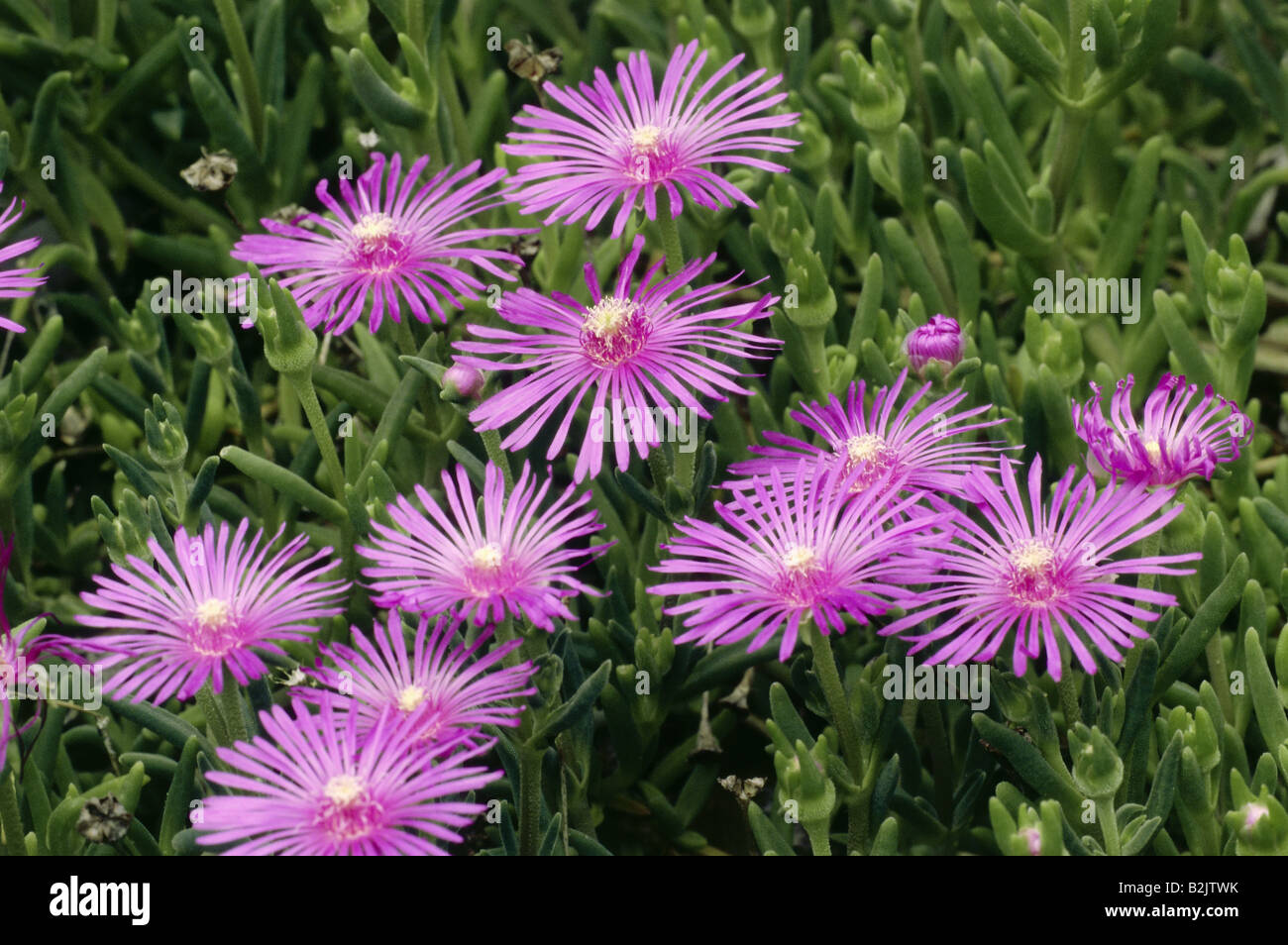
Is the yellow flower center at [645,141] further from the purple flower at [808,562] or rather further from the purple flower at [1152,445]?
the purple flower at [1152,445]

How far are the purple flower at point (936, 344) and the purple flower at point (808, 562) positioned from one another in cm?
23

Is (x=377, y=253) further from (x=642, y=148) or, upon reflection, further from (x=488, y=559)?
(x=488, y=559)

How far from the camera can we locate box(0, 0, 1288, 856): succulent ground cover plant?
1.09m

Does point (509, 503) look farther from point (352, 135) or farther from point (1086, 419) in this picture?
point (352, 135)

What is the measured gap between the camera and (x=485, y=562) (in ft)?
3.51

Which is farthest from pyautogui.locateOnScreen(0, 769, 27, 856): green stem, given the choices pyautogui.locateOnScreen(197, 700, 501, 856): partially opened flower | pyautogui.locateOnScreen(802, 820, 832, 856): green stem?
pyautogui.locateOnScreen(802, 820, 832, 856): green stem

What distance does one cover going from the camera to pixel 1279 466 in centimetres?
158

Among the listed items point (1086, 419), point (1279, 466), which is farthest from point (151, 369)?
point (1279, 466)

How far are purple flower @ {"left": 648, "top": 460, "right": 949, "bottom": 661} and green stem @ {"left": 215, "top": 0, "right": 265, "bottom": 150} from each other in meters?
1.03

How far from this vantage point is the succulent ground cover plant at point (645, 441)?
109cm

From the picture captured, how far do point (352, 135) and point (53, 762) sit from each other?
86 centimetres

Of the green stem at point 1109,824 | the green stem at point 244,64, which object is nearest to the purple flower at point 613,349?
the green stem at point 1109,824

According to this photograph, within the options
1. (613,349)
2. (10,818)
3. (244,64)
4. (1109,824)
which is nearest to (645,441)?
(613,349)

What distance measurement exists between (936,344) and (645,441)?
334 millimetres
